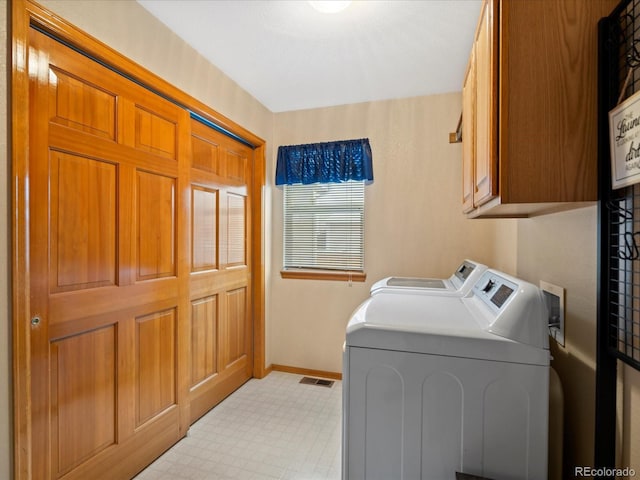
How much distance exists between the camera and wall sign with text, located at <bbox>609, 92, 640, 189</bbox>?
711 mm

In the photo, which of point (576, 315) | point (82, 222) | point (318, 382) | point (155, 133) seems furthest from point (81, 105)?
point (318, 382)

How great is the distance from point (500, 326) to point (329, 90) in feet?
7.34

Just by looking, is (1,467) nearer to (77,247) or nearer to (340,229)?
(77,247)

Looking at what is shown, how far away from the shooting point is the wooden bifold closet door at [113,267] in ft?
4.28

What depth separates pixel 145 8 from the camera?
1695mm

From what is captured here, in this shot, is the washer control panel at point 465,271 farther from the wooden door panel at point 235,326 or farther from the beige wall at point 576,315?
the wooden door panel at point 235,326

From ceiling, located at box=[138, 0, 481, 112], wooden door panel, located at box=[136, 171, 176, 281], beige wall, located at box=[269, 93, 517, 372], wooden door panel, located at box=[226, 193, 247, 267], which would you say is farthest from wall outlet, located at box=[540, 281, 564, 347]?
wooden door panel, located at box=[226, 193, 247, 267]

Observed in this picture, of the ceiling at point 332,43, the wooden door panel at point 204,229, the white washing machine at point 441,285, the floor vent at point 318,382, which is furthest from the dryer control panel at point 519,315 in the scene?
the floor vent at point 318,382

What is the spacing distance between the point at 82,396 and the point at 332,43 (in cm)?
231

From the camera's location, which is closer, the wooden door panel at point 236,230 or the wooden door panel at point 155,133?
the wooden door panel at point 155,133

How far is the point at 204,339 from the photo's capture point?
7.67ft

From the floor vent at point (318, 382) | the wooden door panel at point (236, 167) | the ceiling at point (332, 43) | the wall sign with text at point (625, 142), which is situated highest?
the ceiling at point (332, 43)

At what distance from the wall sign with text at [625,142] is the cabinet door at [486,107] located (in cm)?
27

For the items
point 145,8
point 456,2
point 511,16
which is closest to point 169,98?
point 145,8
